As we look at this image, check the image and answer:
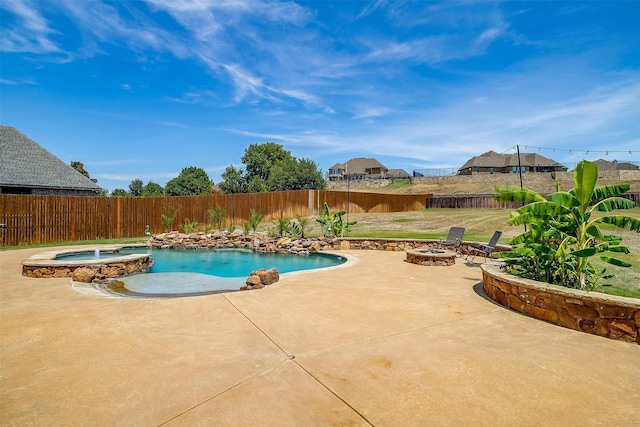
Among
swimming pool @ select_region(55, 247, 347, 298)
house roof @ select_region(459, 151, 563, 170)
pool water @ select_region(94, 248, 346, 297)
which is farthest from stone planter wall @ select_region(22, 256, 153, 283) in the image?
house roof @ select_region(459, 151, 563, 170)

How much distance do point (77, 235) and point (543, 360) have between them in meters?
18.6

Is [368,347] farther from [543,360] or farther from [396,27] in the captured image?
[396,27]

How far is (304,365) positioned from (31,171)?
2246 centimetres

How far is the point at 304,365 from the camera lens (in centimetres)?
302

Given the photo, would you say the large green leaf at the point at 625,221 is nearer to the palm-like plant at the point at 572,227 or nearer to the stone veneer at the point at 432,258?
the palm-like plant at the point at 572,227

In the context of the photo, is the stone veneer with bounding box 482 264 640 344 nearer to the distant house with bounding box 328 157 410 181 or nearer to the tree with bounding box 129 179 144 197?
the distant house with bounding box 328 157 410 181

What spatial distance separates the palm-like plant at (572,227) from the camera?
449cm

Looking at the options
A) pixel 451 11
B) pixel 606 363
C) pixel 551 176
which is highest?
pixel 451 11

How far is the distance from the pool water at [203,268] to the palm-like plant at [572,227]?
538cm

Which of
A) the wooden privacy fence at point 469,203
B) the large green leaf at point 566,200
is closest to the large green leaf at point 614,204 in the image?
the large green leaf at point 566,200

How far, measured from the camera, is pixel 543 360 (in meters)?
3.16

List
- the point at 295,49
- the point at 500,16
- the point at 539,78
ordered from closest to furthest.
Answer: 1. the point at 500,16
2. the point at 539,78
3. the point at 295,49

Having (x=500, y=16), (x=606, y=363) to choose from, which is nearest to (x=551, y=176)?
(x=500, y=16)

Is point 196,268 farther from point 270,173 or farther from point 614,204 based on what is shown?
point 270,173
